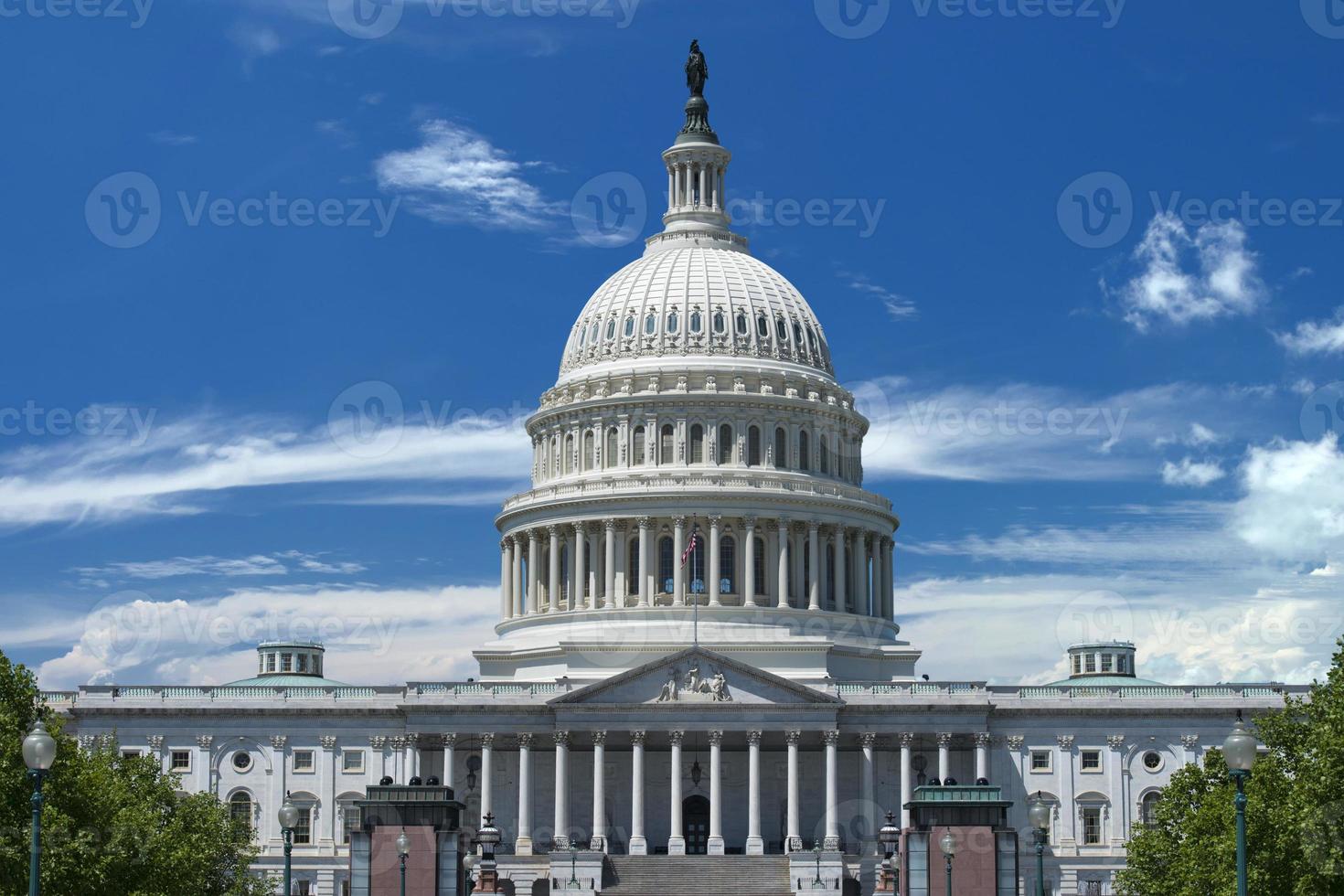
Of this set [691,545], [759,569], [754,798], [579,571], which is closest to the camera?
[754,798]

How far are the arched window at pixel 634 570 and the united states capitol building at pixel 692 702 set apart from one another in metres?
0.22

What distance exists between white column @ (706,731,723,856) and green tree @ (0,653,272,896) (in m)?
35.0

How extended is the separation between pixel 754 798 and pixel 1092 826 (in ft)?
67.4

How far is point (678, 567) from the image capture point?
14650cm

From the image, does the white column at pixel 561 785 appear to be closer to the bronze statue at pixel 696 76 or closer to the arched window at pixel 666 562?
→ the arched window at pixel 666 562

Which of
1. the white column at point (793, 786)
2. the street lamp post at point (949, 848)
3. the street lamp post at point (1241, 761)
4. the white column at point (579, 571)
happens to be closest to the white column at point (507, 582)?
the white column at point (579, 571)

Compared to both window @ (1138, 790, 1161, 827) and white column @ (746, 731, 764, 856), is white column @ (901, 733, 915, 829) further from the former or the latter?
window @ (1138, 790, 1161, 827)

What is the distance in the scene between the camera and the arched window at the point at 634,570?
14988cm

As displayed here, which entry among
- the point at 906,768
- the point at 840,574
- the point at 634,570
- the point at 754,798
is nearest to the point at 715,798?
the point at 754,798

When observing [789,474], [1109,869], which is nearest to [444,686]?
[789,474]

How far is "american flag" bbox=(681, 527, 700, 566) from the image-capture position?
463 ft

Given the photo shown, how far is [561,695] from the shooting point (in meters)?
133

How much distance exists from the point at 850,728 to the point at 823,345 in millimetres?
36227

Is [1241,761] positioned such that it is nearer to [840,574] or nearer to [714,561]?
[714,561]
